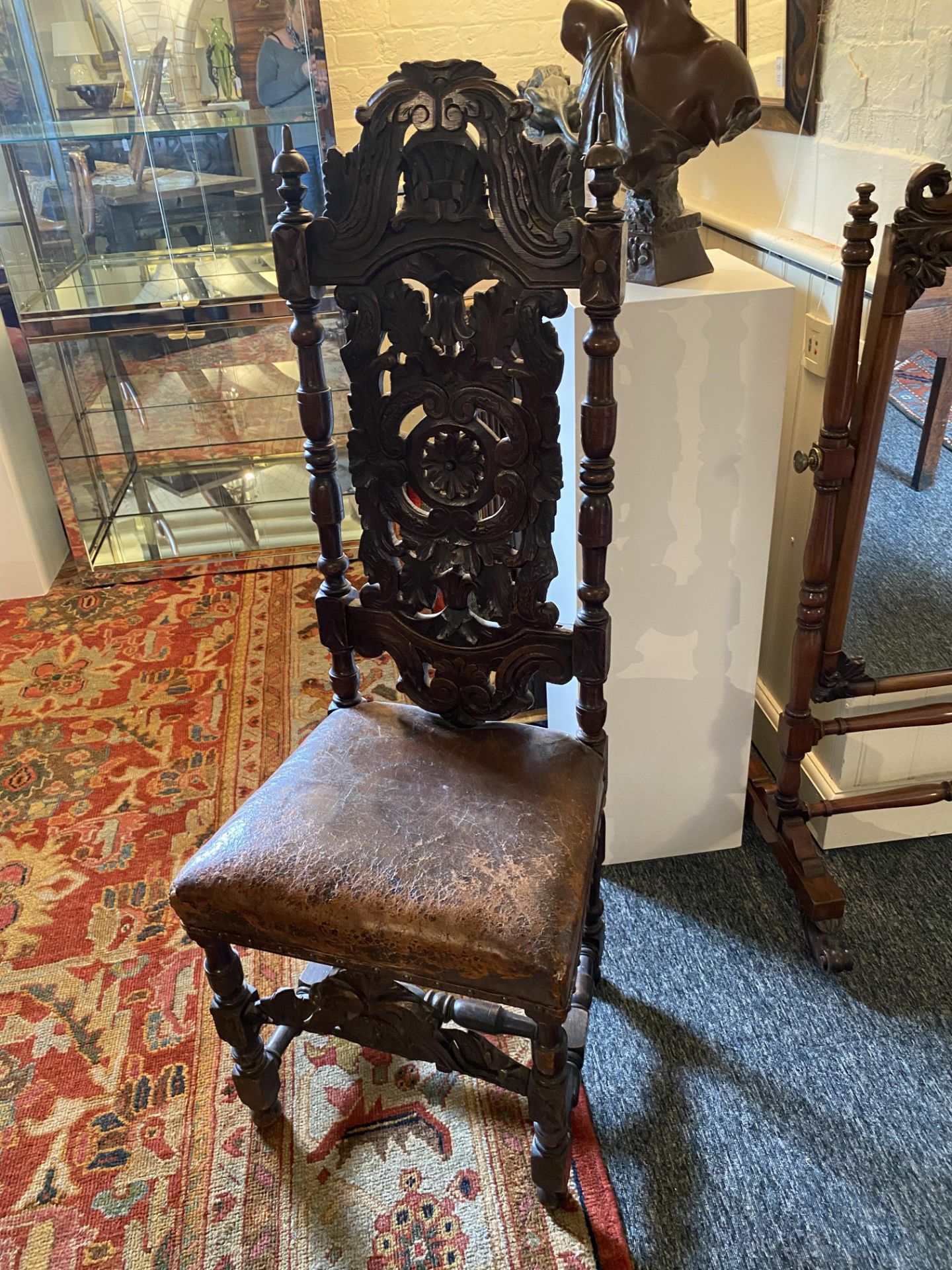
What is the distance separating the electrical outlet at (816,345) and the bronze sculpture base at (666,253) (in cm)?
29

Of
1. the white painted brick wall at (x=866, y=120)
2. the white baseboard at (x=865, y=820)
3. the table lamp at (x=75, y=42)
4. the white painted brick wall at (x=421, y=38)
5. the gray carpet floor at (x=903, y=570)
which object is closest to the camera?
the white painted brick wall at (x=866, y=120)

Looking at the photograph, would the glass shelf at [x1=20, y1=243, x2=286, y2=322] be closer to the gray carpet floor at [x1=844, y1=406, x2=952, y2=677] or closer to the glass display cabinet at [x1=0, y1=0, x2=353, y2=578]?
the glass display cabinet at [x1=0, y1=0, x2=353, y2=578]

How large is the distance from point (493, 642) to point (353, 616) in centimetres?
24

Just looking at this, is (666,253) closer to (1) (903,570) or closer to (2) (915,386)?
(2) (915,386)

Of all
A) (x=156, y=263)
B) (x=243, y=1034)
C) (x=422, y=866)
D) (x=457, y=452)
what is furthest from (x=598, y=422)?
(x=156, y=263)

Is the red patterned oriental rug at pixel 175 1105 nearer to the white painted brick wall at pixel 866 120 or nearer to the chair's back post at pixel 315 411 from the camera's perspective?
the chair's back post at pixel 315 411

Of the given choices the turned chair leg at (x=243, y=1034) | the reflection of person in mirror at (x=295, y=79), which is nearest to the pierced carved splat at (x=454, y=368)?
the turned chair leg at (x=243, y=1034)

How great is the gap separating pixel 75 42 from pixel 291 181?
2.07 metres

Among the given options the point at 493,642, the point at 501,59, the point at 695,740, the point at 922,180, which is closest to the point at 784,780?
the point at 695,740

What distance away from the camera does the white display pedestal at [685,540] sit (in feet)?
5.05

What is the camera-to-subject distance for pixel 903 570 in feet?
5.62

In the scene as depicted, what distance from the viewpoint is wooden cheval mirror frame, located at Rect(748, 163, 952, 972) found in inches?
55.1

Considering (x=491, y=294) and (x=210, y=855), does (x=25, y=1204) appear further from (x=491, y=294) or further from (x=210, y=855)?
(x=491, y=294)

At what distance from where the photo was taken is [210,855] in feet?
4.20
